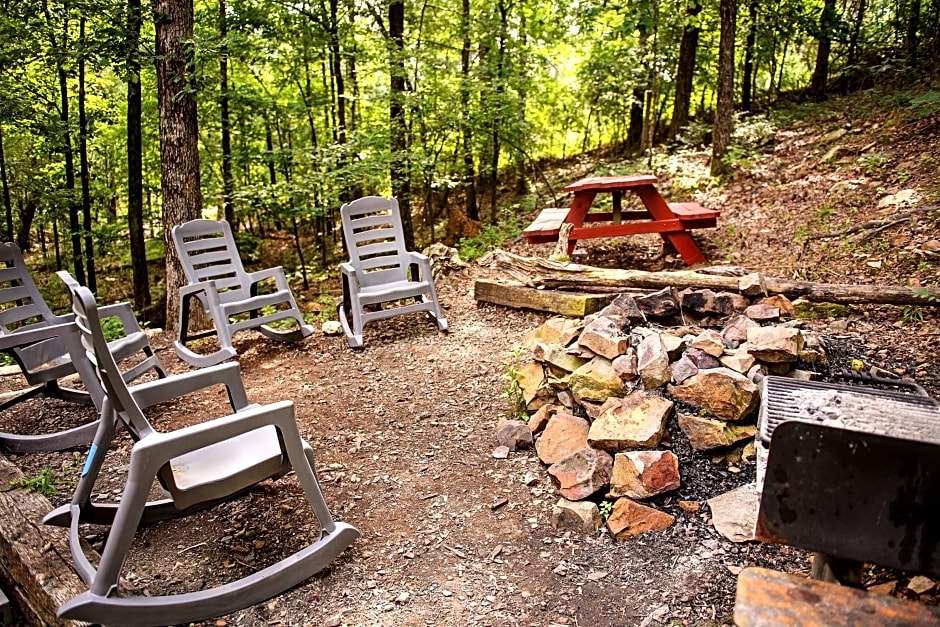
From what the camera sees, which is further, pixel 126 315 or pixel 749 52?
pixel 749 52

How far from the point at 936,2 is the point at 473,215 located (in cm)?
711

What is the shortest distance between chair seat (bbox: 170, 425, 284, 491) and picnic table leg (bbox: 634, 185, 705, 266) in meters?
4.06

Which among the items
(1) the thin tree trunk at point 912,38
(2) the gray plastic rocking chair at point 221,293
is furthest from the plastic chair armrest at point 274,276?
(1) the thin tree trunk at point 912,38

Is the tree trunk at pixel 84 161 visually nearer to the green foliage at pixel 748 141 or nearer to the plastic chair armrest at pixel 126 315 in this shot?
the plastic chair armrest at pixel 126 315

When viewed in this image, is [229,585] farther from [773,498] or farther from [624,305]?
[624,305]

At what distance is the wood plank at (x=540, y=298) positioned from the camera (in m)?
4.24

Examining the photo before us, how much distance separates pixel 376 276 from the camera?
206 inches

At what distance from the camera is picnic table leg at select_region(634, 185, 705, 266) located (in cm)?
516

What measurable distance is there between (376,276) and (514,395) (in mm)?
2301

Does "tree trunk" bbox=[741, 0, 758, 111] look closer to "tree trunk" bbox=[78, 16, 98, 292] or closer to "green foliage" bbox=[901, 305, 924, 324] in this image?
"green foliage" bbox=[901, 305, 924, 324]

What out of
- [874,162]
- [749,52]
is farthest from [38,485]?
[749,52]

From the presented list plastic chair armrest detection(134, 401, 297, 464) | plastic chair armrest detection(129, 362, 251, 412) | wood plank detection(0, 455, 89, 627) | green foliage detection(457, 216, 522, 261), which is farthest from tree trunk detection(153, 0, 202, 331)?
plastic chair armrest detection(134, 401, 297, 464)

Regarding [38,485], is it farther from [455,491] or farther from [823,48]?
[823,48]

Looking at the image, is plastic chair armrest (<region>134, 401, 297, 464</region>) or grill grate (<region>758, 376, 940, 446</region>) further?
plastic chair armrest (<region>134, 401, 297, 464</region>)
